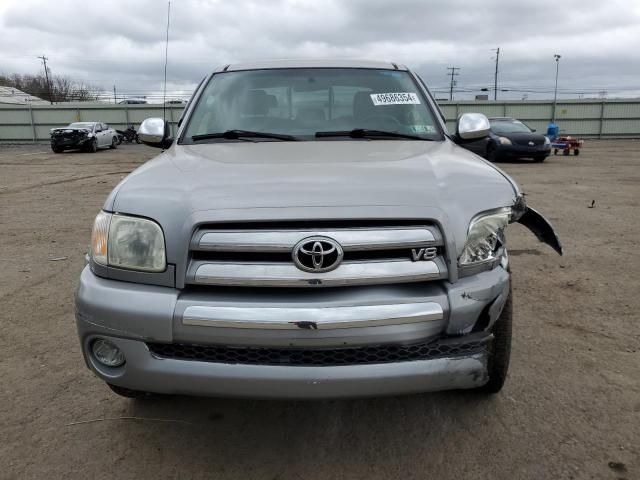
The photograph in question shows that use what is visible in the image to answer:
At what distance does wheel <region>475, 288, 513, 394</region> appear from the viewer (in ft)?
7.35

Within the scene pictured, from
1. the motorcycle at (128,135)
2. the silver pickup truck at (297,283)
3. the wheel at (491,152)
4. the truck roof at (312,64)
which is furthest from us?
the motorcycle at (128,135)

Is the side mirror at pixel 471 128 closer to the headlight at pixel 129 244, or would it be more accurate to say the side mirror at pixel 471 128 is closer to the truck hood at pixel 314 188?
the truck hood at pixel 314 188

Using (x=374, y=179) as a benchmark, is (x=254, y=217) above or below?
below

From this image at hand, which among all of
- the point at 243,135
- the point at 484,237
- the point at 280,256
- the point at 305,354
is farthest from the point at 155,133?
the point at 484,237

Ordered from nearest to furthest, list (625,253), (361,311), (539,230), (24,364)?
(361,311), (539,230), (24,364), (625,253)

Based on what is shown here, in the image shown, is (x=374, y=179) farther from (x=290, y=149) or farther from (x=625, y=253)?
(x=625, y=253)

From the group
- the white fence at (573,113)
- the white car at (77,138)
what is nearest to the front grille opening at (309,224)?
the white car at (77,138)

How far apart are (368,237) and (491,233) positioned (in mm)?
547

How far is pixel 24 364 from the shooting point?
296cm

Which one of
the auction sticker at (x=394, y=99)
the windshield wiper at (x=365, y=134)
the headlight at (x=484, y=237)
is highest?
the auction sticker at (x=394, y=99)

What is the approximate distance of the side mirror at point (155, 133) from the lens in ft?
10.9

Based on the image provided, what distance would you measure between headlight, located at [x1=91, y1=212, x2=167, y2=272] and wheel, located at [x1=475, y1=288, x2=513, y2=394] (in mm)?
1413

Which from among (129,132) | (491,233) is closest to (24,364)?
(491,233)

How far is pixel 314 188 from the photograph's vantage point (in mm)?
1947
